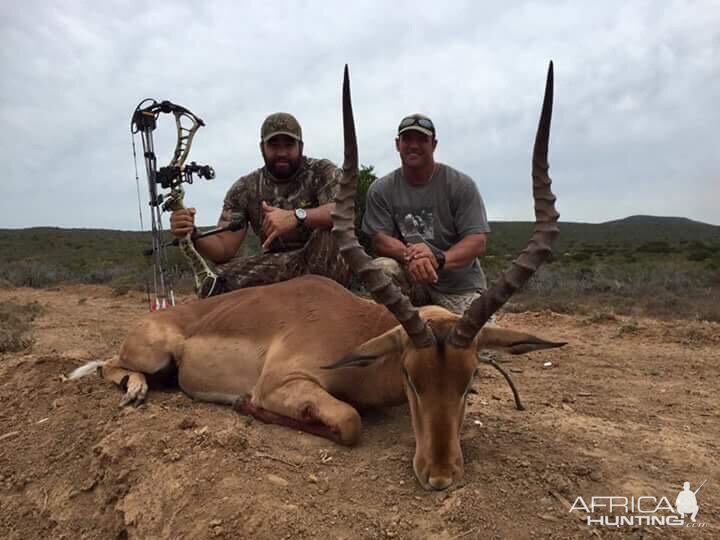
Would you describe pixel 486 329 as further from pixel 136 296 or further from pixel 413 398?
pixel 136 296

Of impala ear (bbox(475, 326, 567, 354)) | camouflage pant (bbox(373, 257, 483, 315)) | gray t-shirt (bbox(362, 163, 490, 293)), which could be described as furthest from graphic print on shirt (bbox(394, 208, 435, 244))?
impala ear (bbox(475, 326, 567, 354))

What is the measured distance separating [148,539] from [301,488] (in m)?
0.81

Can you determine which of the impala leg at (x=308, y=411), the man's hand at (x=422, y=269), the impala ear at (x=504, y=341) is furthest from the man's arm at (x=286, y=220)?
the impala ear at (x=504, y=341)

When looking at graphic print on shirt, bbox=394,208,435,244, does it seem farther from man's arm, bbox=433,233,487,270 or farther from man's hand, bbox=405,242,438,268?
man's hand, bbox=405,242,438,268

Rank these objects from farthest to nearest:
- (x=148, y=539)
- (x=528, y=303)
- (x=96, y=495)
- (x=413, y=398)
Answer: (x=528, y=303), (x=96, y=495), (x=413, y=398), (x=148, y=539)

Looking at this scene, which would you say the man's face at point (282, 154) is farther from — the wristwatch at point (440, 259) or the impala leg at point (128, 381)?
the impala leg at point (128, 381)

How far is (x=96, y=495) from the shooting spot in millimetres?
3555

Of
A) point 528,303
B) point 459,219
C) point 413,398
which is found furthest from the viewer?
point 528,303

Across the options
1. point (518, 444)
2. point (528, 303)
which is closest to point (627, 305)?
point (528, 303)

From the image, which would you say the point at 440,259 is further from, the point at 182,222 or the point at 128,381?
the point at 128,381

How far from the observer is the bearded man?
6.43m

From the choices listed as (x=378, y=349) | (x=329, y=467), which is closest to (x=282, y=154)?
(x=378, y=349)

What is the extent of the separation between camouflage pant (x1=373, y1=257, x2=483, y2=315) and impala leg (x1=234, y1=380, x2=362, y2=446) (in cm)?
219

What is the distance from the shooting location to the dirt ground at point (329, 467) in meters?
2.79
